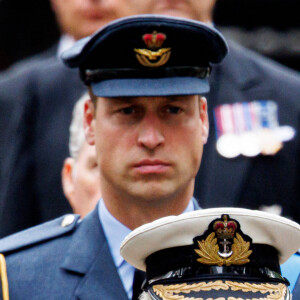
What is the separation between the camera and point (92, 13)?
19.5 ft

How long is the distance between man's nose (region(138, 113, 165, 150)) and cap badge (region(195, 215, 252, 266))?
0.51 m

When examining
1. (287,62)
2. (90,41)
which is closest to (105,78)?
(90,41)

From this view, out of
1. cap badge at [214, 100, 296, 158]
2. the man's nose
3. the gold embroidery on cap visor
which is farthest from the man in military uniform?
cap badge at [214, 100, 296, 158]

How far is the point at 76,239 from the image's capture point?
436 centimetres

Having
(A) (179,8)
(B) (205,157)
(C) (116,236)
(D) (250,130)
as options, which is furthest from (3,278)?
(A) (179,8)

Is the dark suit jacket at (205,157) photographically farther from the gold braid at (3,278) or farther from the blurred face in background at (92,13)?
the gold braid at (3,278)

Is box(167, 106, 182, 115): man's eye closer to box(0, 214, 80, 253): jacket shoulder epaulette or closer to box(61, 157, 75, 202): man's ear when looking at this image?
box(0, 214, 80, 253): jacket shoulder epaulette

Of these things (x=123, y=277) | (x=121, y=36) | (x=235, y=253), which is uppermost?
(x=121, y=36)

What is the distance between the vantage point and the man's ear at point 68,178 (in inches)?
204

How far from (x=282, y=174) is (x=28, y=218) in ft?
3.45

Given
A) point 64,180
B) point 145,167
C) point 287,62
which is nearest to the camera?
point 145,167

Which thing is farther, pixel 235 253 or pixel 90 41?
pixel 90 41

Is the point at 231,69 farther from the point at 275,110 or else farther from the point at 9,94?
the point at 9,94

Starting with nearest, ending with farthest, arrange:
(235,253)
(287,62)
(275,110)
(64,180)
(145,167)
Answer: (235,253) < (145,167) < (64,180) < (275,110) < (287,62)
